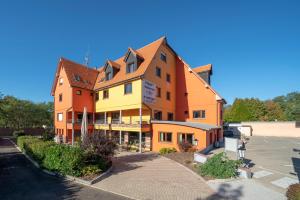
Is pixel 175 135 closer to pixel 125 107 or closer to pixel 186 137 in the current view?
pixel 186 137

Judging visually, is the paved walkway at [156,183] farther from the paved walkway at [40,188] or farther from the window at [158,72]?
the window at [158,72]

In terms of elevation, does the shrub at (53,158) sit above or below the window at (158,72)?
below

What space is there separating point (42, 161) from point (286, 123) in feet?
150

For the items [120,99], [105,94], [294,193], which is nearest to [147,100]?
[120,99]

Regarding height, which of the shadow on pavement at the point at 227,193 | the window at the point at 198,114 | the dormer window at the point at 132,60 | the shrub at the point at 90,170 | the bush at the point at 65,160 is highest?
the dormer window at the point at 132,60

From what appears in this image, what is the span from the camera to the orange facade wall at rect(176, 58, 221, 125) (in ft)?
85.1

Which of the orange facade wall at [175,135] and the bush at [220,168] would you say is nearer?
the bush at [220,168]

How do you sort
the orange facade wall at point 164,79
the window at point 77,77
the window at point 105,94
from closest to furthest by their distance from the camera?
the orange facade wall at point 164,79, the window at point 105,94, the window at point 77,77

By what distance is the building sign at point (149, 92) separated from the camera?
22712mm

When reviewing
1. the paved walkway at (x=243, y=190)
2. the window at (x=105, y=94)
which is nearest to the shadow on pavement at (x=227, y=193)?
the paved walkway at (x=243, y=190)

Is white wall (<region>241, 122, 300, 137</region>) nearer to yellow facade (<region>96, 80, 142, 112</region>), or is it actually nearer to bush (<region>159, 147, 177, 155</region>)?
bush (<region>159, 147, 177, 155</region>)

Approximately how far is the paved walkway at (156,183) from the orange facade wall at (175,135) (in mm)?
5588

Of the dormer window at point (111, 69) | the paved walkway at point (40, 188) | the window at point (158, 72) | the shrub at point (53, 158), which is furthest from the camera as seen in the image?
the dormer window at point (111, 69)

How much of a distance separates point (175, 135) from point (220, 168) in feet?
30.4
